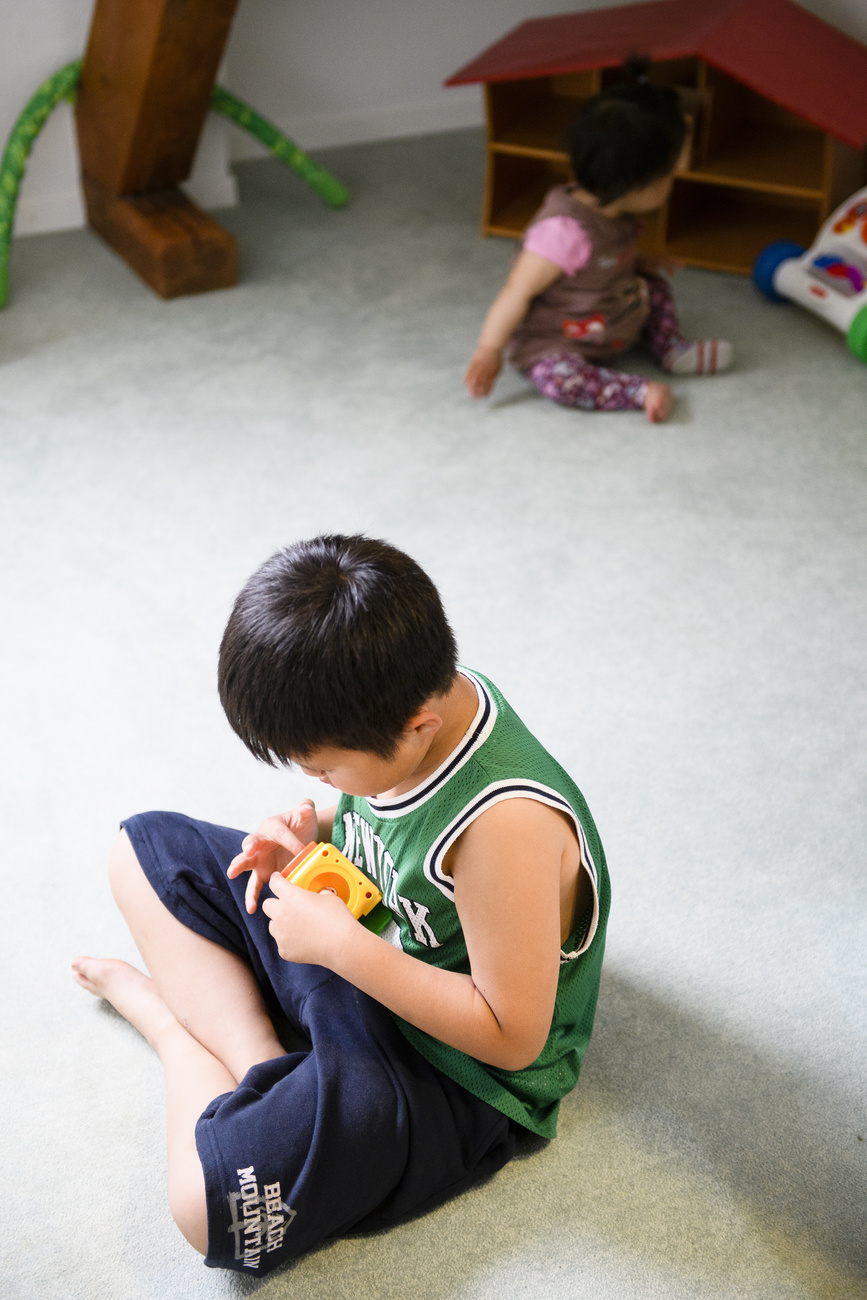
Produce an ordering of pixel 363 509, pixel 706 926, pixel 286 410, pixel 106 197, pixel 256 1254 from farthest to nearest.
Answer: pixel 106 197 < pixel 286 410 < pixel 363 509 < pixel 706 926 < pixel 256 1254

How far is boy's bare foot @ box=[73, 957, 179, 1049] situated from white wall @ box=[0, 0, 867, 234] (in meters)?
1.84

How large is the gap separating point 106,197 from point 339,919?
191cm

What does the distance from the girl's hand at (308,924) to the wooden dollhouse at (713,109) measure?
1.70 m

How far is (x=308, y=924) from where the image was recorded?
831 millimetres

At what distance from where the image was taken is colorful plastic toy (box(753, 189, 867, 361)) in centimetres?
198

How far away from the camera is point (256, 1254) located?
81 cm

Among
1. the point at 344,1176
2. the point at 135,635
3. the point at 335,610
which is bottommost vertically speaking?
the point at 135,635

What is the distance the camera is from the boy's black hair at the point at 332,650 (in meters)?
0.70

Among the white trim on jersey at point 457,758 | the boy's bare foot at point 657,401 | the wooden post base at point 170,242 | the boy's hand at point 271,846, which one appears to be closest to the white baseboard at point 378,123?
the wooden post base at point 170,242

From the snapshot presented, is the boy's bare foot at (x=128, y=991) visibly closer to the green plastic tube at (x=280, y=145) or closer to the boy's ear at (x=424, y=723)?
the boy's ear at (x=424, y=723)

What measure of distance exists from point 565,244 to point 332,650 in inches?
53.4

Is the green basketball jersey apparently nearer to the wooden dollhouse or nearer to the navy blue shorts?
the navy blue shorts

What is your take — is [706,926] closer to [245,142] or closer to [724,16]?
[724,16]

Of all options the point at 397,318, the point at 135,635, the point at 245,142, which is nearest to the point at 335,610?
the point at 135,635
